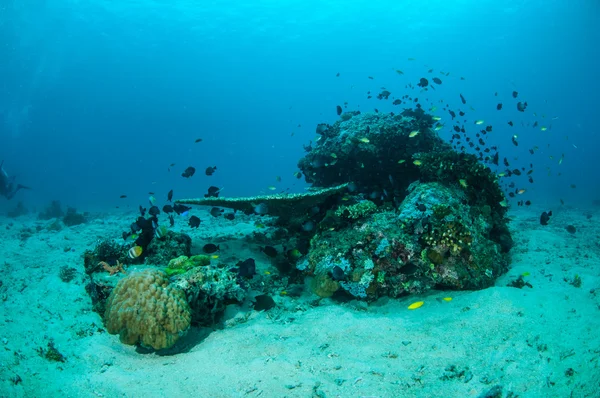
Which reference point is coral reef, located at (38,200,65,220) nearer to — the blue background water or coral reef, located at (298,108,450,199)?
the blue background water

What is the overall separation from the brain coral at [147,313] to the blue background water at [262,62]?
56.2ft

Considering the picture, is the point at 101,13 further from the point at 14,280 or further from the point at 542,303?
the point at 542,303

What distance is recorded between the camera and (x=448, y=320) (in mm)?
5055

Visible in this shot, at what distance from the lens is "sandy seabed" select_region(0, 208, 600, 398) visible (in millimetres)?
3590

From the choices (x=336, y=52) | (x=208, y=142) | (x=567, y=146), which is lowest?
(x=567, y=146)

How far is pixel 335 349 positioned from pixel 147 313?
2892 mm

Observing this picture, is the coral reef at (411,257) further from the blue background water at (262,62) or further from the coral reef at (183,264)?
the blue background water at (262,62)

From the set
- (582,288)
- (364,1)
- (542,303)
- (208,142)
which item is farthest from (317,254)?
(208,142)

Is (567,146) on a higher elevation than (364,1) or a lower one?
lower

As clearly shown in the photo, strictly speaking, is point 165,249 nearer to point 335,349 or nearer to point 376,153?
point 335,349

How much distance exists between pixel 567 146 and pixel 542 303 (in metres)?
175

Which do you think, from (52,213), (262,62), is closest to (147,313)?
(52,213)

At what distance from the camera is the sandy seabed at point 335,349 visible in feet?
11.8

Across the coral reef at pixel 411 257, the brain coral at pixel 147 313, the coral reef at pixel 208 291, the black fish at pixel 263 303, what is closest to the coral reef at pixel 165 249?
the coral reef at pixel 208 291
